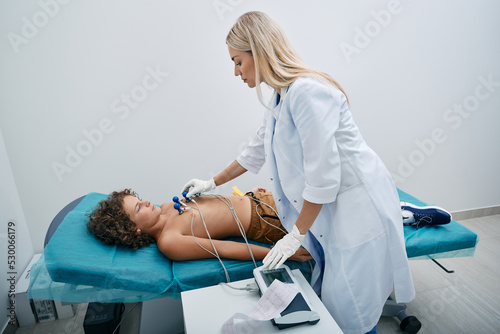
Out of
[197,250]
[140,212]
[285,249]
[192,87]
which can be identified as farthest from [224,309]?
[192,87]

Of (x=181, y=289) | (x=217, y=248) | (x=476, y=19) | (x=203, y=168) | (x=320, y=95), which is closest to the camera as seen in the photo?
(x=320, y=95)

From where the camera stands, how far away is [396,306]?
1.78 m

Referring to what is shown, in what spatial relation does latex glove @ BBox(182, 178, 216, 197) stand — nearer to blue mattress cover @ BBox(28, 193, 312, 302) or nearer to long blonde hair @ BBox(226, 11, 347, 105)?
blue mattress cover @ BBox(28, 193, 312, 302)

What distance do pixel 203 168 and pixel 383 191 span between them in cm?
128

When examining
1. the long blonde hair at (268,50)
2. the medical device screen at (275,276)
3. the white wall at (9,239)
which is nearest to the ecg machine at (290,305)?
the medical device screen at (275,276)

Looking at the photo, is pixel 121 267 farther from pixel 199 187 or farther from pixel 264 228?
pixel 264 228

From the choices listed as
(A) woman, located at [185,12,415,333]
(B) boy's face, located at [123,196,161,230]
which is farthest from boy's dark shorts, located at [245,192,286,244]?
(B) boy's face, located at [123,196,161,230]

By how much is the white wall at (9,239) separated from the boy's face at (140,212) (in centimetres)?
74

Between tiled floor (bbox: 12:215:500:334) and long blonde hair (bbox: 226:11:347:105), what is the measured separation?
4.55 feet

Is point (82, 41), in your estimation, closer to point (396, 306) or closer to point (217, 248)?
point (217, 248)

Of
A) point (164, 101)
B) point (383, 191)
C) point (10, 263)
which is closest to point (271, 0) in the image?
point (164, 101)

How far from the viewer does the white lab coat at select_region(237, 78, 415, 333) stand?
3.79 feet

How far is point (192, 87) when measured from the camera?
6.95ft

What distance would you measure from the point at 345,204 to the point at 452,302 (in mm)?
1226
